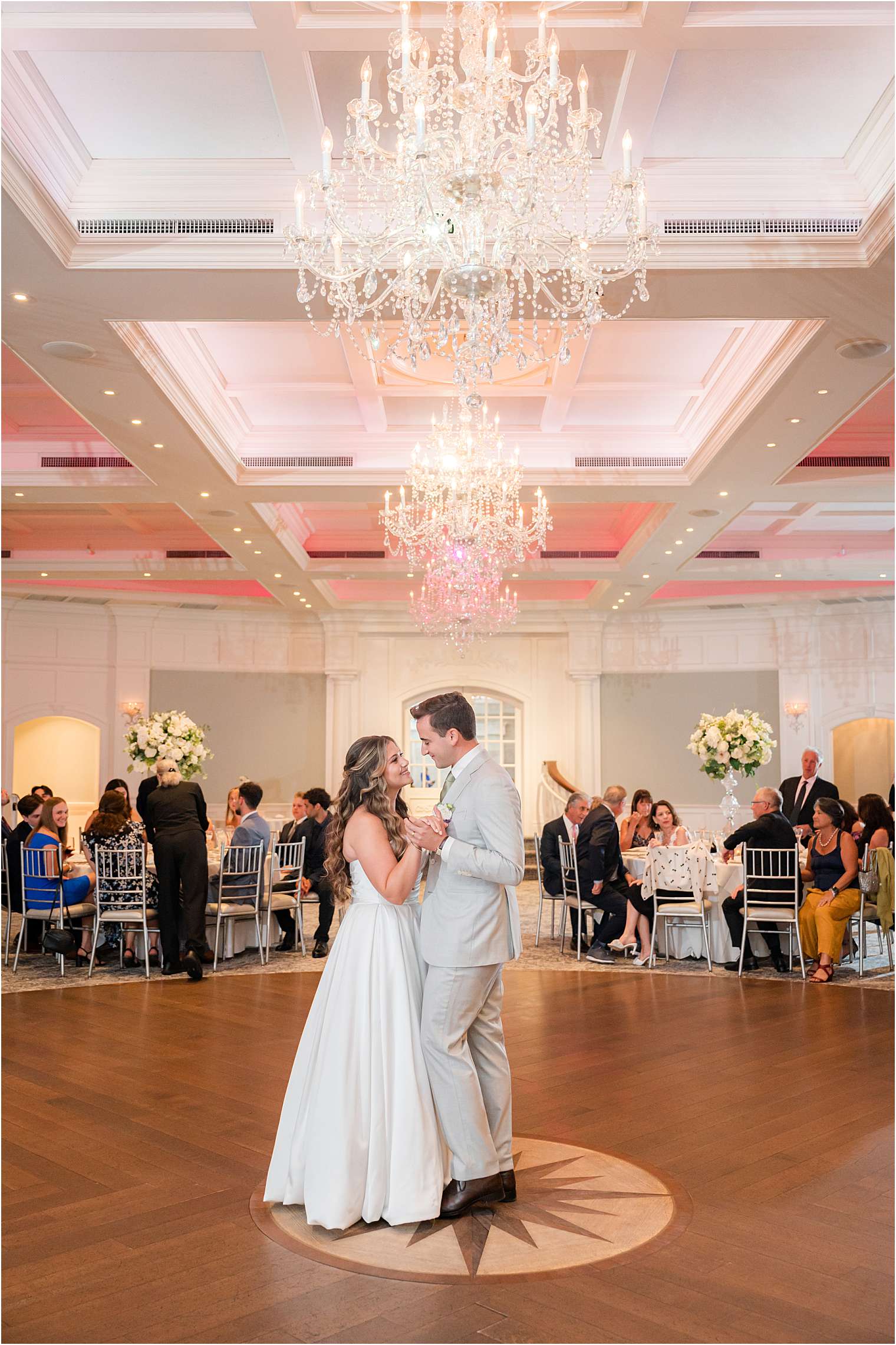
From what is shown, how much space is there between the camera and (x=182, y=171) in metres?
5.22

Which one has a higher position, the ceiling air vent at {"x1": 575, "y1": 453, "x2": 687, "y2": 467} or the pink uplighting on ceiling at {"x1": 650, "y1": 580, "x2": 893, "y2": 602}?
the ceiling air vent at {"x1": 575, "y1": 453, "x2": 687, "y2": 467}

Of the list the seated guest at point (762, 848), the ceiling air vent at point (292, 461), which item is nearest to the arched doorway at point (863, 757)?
the seated guest at point (762, 848)

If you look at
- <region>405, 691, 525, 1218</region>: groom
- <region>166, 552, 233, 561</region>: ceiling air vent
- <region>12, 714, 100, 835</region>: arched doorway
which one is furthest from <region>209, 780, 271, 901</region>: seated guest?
<region>12, 714, 100, 835</region>: arched doorway

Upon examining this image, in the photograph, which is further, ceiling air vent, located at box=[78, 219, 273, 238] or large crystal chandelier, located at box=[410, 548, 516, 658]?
large crystal chandelier, located at box=[410, 548, 516, 658]

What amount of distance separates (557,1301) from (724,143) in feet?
15.9

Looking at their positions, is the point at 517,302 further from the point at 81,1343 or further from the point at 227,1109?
the point at 81,1343

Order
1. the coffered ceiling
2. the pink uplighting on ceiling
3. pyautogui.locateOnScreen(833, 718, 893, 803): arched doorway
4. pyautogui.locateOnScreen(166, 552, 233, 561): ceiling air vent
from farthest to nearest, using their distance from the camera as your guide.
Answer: pyautogui.locateOnScreen(833, 718, 893, 803): arched doorway
the pink uplighting on ceiling
pyautogui.locateOnScreen(166, 552, 233, 561): ceiling air vent
the coffered ceiling

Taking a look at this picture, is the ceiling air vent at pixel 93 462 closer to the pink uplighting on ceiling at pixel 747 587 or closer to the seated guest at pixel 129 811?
the seated guest at pixel 129 811

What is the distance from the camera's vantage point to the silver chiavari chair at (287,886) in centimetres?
877

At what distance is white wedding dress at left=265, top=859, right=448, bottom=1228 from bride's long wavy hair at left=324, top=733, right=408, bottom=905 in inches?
10.2

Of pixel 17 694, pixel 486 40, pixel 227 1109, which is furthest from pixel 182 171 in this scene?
pixel 17 694

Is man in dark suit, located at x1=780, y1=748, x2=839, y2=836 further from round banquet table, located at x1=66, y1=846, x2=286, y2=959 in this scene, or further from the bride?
the bride

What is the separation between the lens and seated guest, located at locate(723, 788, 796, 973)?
8.11 meters

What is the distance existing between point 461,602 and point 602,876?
10.4 ft
